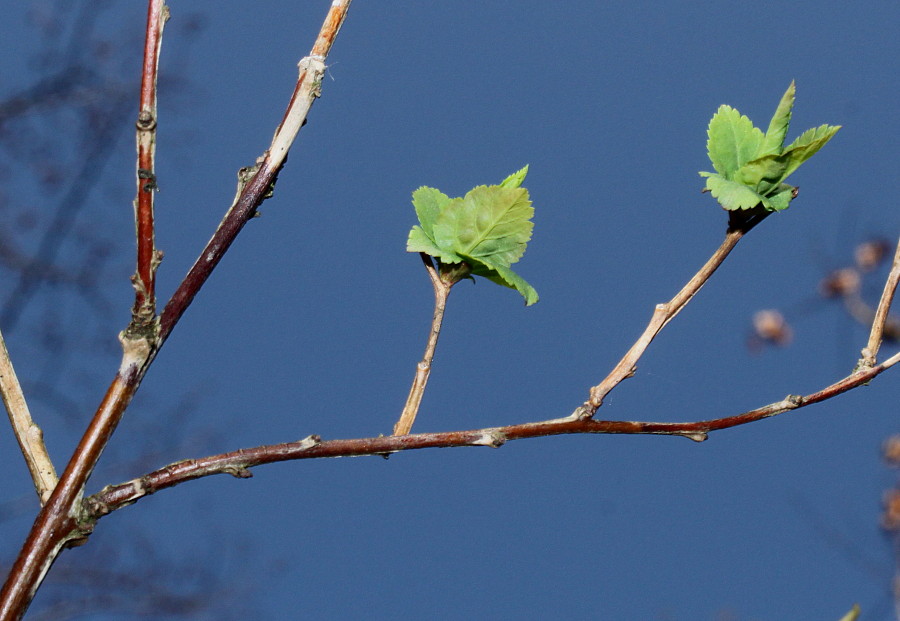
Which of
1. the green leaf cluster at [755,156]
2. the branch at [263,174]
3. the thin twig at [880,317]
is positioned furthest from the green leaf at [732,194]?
the branch at [263,174]

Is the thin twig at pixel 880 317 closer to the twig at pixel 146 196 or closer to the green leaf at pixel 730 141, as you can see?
the green leaf at pixel 730 141

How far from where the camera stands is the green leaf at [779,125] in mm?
666

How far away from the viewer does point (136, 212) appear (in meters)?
0.62

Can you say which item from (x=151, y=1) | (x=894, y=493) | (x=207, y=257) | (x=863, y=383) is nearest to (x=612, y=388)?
(x=863, y=383)

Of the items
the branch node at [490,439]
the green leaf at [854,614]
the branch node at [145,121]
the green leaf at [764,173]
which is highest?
the branch node at [145,121]

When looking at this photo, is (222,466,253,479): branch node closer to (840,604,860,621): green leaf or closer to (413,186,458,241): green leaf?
(413,186,458,241): green leaf

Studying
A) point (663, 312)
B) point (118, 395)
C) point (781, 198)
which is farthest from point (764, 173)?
point (118, 395)

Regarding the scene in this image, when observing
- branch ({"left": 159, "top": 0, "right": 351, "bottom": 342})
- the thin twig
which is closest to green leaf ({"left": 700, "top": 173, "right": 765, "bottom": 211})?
the thin twig

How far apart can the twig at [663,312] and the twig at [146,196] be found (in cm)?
36

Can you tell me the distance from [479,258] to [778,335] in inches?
164

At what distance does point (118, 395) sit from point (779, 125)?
0.59 m

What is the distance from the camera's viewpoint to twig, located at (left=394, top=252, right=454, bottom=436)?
69cm

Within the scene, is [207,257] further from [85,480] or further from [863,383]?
[863,383]

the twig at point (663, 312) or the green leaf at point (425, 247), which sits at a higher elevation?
the green leaf at point (425, 247)
